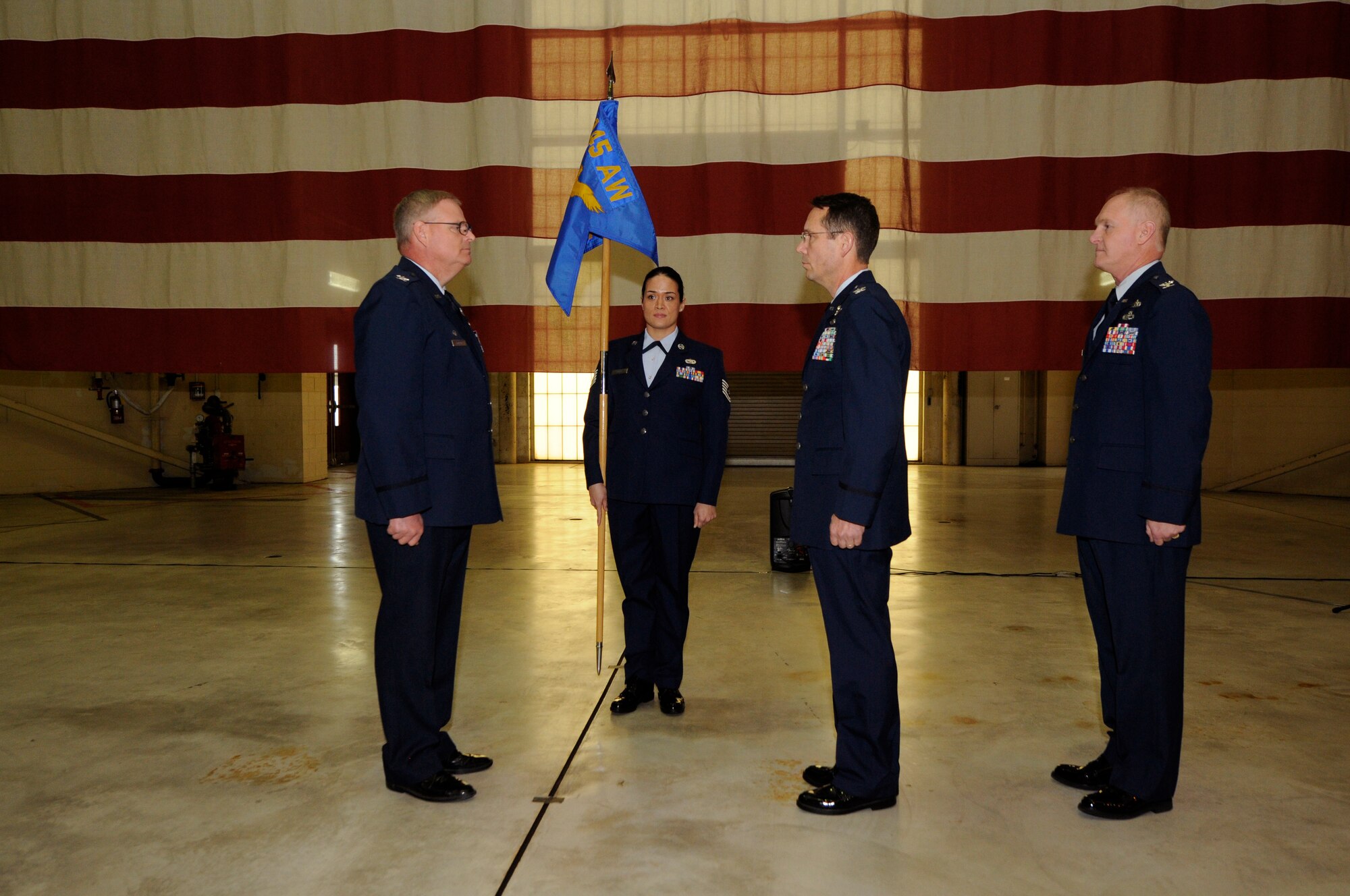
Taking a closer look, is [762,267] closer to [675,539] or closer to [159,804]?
[675,539]

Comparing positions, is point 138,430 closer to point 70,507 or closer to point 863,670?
point 70,507

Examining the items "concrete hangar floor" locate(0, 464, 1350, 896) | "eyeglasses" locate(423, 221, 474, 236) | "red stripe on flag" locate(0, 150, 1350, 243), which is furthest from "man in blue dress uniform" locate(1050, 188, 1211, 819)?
"red stripe on flag" locate(0, 150, 1350, 243)

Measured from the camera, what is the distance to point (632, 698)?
9.53 feet

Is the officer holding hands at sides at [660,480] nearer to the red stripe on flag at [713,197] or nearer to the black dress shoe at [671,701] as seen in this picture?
the black dress shoe at [671,701]

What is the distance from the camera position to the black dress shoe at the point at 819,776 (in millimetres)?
2303

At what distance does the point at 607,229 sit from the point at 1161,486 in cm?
187

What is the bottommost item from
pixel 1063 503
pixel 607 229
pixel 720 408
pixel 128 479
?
pixel 128 479

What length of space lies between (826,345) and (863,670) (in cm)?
74

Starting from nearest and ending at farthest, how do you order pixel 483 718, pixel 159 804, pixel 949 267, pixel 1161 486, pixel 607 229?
1. pixel 1161 486
2. pixel 159 804
3. pixel 483 718
4. pixel 607 229
5. pixel 949 267

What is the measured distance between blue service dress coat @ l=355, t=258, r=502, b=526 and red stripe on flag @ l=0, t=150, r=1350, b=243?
2400 mm

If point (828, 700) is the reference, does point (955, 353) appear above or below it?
above

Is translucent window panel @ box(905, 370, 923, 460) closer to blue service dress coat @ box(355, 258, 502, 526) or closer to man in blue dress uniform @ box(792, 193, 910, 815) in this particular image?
man in blue dress uniform @ box(792, 193, 910, 815)

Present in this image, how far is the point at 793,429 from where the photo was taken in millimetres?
15195

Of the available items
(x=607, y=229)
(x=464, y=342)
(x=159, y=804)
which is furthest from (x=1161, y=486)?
(x=159, y=804)
